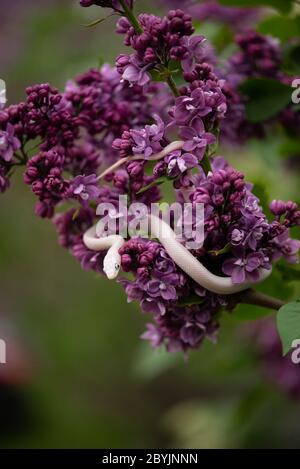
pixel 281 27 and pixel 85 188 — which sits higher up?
pixel 281 27

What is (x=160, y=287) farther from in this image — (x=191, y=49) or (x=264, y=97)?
(x=264, y=97)

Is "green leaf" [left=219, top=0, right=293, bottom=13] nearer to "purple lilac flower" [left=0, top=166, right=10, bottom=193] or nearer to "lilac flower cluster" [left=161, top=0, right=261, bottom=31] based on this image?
"lilac flower cluster" [left=161, top=0, right=261, bottom=31]

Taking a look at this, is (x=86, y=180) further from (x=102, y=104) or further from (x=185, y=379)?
(x=185, y=379)

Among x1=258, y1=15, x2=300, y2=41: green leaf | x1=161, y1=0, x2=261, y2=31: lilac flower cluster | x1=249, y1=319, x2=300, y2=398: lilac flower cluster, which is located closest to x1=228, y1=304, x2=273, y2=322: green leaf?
x1=258, y1=15, x2=300, y2=41: green leaf

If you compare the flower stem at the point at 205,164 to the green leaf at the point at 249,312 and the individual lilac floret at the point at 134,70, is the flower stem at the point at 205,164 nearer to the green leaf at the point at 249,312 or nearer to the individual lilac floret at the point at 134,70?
the individual lilac floret at the point at 134,70

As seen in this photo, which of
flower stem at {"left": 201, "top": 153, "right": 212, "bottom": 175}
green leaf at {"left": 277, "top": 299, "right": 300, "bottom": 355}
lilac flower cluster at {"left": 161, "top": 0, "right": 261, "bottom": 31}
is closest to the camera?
green leaf at {"left": 277, "top": 299, "right": 300, "bottom": 355}

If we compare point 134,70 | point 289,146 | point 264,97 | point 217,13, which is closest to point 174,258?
point 134,70
